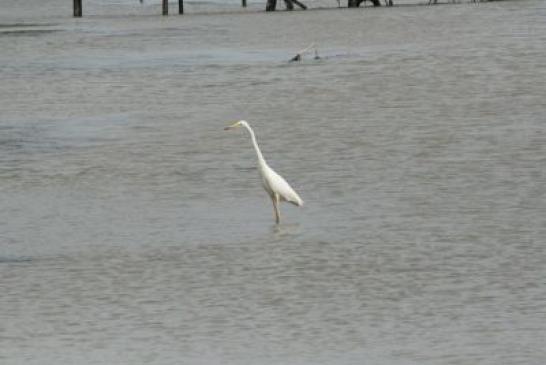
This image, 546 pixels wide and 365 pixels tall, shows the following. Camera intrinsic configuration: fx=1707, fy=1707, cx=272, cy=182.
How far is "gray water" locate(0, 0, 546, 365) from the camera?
33.9 ft

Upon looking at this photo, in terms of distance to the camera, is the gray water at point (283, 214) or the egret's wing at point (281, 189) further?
the egret's wing at point (281, 189)

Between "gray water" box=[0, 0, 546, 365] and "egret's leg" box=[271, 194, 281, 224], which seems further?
"egret's leg" box=[271, 194, 281, 224]

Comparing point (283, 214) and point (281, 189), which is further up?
point (281, 189)

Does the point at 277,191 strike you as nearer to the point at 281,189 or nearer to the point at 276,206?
the point at 281,189

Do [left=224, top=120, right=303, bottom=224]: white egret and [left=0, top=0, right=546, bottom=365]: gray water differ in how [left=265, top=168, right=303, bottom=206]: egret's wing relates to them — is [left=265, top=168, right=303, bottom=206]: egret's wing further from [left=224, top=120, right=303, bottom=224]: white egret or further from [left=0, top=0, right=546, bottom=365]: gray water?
[left=0, top=0, right=546, bottom=365]: gray water

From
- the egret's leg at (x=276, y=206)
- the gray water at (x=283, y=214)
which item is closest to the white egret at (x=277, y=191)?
the egret's leg at (x=276, y=206)

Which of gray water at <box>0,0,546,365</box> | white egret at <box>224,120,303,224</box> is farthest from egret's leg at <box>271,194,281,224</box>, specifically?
gray water at <box>0,0,546,365</box>

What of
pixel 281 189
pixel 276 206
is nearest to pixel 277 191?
pixel 281 189

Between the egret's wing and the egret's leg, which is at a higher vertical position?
the egret's wing

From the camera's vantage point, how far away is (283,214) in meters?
14.9

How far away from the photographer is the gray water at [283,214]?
10320 mm

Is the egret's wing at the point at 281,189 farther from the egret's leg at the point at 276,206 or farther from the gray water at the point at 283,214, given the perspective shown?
the gray water at the point at 283,214

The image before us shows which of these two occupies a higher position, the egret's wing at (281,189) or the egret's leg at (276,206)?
the egret's wing at (281,189)

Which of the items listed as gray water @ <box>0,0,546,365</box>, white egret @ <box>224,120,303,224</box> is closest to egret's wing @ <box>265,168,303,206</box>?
white egret @ <box>224,120,303,224</box>
